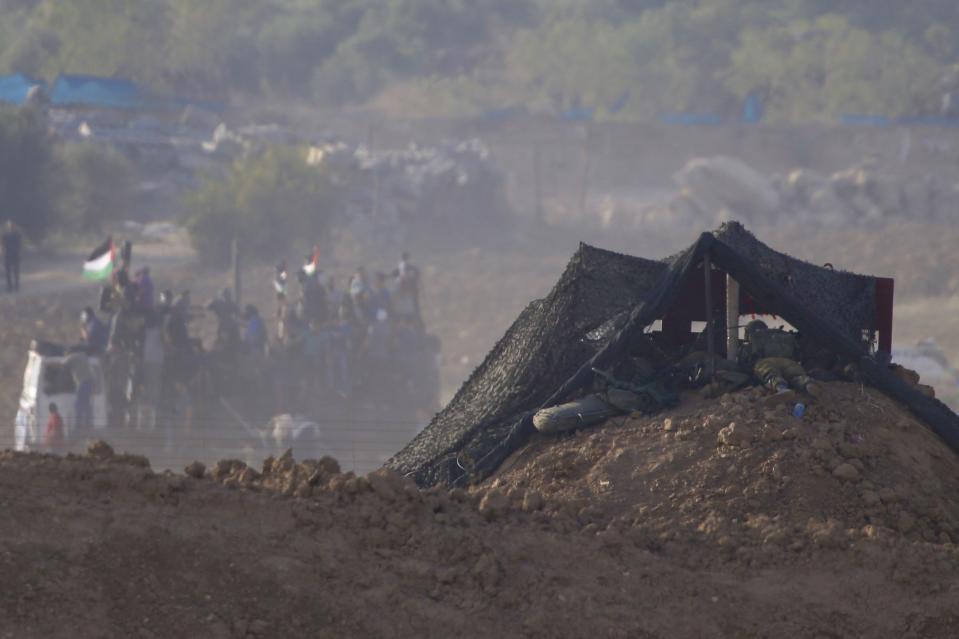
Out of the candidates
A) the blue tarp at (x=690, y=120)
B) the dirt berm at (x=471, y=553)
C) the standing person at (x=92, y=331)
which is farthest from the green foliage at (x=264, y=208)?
the dirt berm at (x=471, y=553)

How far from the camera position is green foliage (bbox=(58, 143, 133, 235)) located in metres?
34.9

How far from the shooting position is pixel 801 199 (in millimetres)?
44375

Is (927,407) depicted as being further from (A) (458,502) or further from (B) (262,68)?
(B) (262,68)

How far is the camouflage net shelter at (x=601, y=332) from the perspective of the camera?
23.4ft

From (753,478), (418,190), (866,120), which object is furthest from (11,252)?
(866,120)

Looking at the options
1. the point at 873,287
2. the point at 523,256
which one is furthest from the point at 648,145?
the point at 873,287

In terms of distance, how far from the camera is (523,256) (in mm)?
40344

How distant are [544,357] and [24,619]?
3616mm

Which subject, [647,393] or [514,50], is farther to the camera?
[514,50]

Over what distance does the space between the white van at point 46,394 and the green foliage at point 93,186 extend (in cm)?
1800

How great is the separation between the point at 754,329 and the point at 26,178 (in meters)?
27.9

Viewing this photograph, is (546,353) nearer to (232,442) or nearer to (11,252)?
(232,442)

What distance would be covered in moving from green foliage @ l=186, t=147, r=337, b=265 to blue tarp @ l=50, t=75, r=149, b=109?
9599 millimetres

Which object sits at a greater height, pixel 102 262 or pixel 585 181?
pixel 585 181
